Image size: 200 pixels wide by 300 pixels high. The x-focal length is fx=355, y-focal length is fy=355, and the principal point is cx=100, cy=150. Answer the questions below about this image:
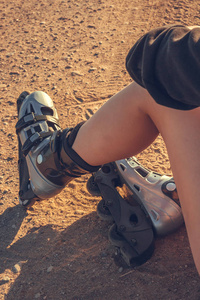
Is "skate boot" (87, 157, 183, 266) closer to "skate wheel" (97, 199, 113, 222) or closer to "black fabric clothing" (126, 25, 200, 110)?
"skate wheel" (97, 199, 113, 222)

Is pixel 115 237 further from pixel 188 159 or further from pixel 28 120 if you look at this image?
pixel 28 120

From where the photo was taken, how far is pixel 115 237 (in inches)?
70.4

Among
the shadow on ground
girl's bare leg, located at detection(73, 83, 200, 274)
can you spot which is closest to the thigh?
girl's bare leg, located at detection(73, 83, 200, 274)

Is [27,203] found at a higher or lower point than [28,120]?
lower

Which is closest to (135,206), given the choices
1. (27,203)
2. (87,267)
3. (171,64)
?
(87,267)

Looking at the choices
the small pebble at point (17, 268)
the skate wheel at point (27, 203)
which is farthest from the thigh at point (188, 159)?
the skate wheel at point (27, 203)

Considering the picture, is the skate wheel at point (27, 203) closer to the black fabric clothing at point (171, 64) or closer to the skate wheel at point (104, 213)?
the skate wheel at point (104, 213)

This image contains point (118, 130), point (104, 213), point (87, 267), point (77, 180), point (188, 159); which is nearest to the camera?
point (188, 159)

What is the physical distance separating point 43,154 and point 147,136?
0.61 metres

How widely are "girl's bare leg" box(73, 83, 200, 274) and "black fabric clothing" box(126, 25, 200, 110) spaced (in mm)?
128

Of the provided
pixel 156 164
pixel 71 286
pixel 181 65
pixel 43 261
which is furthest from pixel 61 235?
pixel 181 65

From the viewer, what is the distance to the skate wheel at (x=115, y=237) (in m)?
1.76

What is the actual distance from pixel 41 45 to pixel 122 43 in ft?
2.76

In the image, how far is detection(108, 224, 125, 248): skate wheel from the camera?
1.76 meters
